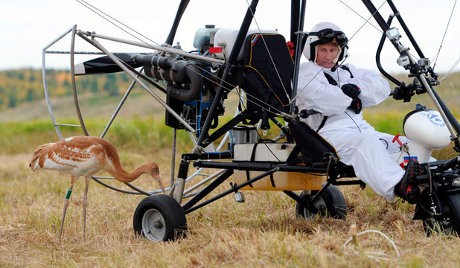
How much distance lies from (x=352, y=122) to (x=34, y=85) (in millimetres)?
35436

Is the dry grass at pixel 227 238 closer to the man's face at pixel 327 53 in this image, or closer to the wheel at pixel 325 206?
the wheel at pixel 325 206

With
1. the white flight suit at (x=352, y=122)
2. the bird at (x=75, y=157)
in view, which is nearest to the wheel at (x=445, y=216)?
the white flight suit at (x=352, y=122)

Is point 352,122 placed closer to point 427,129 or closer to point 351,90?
point 351,90

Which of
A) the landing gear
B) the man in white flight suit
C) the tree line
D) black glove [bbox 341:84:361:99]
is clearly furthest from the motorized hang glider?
the tree line

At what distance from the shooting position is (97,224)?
30.6 ft

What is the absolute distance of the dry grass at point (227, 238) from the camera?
629 centimetres

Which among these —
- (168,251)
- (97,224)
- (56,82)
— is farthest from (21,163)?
(56,82)

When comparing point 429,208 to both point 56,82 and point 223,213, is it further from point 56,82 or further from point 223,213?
point 56,82

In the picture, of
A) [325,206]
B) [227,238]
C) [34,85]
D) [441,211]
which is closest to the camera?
[227,238]

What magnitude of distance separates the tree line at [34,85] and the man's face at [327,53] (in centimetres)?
3156

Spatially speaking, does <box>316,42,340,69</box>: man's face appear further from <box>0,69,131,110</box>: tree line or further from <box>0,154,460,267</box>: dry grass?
<box>0,69,131,110</box>: tree line

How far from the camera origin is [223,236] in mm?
7066

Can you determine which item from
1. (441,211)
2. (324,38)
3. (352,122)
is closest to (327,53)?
(324,38)

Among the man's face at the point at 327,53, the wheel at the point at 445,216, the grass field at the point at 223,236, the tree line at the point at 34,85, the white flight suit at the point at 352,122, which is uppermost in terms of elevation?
the man's face at the point at 327,53
